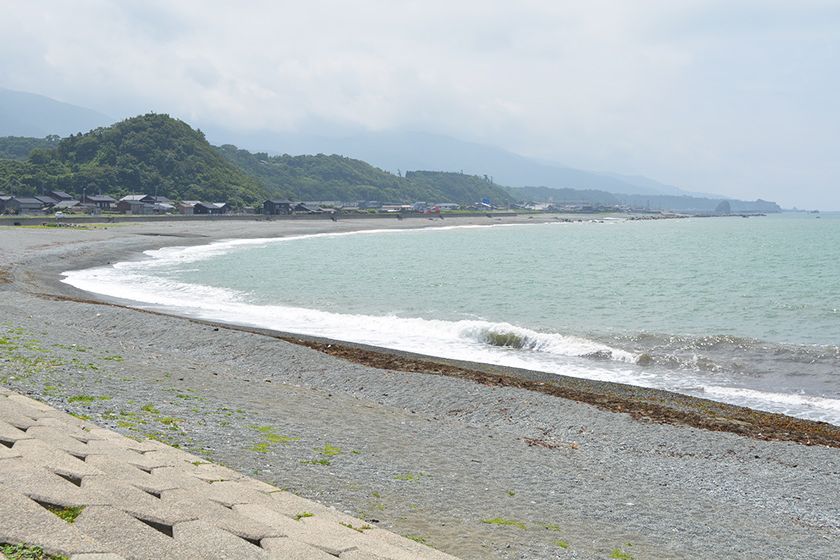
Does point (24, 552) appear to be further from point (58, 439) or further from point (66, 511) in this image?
point (58, 439)

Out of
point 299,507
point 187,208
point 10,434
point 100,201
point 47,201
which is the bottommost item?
point 299,507

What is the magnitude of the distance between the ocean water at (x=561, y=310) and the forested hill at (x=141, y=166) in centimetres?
8594

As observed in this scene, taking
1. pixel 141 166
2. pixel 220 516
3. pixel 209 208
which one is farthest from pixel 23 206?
pixel 220 516

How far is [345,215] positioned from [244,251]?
312 ft

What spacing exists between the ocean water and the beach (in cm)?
340

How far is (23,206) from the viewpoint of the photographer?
11138 centimetres

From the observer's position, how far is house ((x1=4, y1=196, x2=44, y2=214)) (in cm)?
10900

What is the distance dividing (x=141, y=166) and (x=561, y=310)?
13349 cm

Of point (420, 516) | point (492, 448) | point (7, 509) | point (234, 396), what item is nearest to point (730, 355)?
point (492, 448)

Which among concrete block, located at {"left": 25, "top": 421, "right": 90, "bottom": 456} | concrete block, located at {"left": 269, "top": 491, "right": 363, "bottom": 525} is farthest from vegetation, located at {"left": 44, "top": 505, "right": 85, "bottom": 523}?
concrete block, located at {"left": 25, "top": 421, "right": 90, "bottom": 456}

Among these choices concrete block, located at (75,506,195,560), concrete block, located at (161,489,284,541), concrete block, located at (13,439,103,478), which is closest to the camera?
concrete block, located at (75,506,195,560)

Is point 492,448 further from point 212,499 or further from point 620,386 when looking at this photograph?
point 620,386

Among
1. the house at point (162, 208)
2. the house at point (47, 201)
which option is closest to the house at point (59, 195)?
the house at point (47, 201)

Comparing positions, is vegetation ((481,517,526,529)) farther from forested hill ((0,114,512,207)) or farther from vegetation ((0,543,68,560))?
forested hill ((0,114,512,207))
